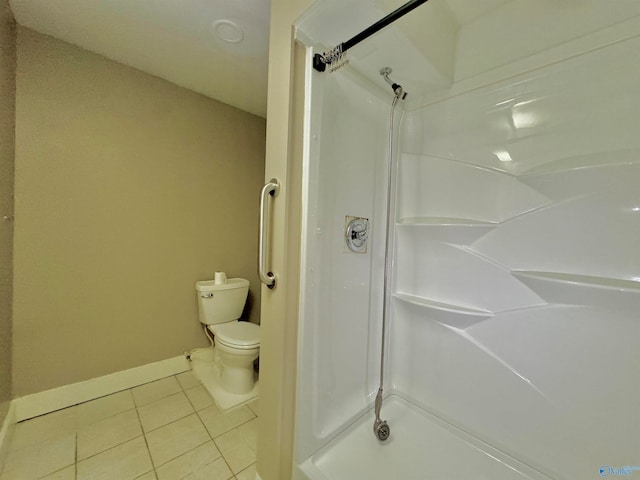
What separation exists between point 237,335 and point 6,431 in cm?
115

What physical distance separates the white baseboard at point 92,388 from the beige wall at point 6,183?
0.42ft

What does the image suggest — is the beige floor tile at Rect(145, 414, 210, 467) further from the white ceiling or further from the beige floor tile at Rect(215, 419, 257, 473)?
the white ceiling

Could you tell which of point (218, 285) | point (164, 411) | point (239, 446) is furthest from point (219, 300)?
point (239, 446)

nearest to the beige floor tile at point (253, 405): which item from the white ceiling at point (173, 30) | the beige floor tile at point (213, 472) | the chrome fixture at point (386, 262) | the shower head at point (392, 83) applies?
the beige floor tile at point (213, 472)

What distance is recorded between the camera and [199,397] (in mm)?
1636

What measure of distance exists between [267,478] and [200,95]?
2505 millimetres

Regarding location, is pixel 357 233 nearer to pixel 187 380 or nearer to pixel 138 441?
pixel 138 441

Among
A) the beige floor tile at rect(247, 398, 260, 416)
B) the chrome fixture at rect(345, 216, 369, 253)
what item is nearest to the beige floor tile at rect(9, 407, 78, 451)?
the beige floor tile at rect(247, 398, 260, 416)

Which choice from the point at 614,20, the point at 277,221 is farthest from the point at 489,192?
the point at 277,221

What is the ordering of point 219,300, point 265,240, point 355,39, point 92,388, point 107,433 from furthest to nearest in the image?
1. point 219,300
2. point 92,388
3. point 107,433
4. point 265,240
5. point 355,39

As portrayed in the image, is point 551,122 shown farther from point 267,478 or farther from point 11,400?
point 11,400

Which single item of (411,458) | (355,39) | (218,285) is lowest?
(411,458)

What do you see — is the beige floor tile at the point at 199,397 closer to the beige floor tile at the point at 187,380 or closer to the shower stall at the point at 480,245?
the beige floor tile at the point at 187,380

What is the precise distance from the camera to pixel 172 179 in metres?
1.84
